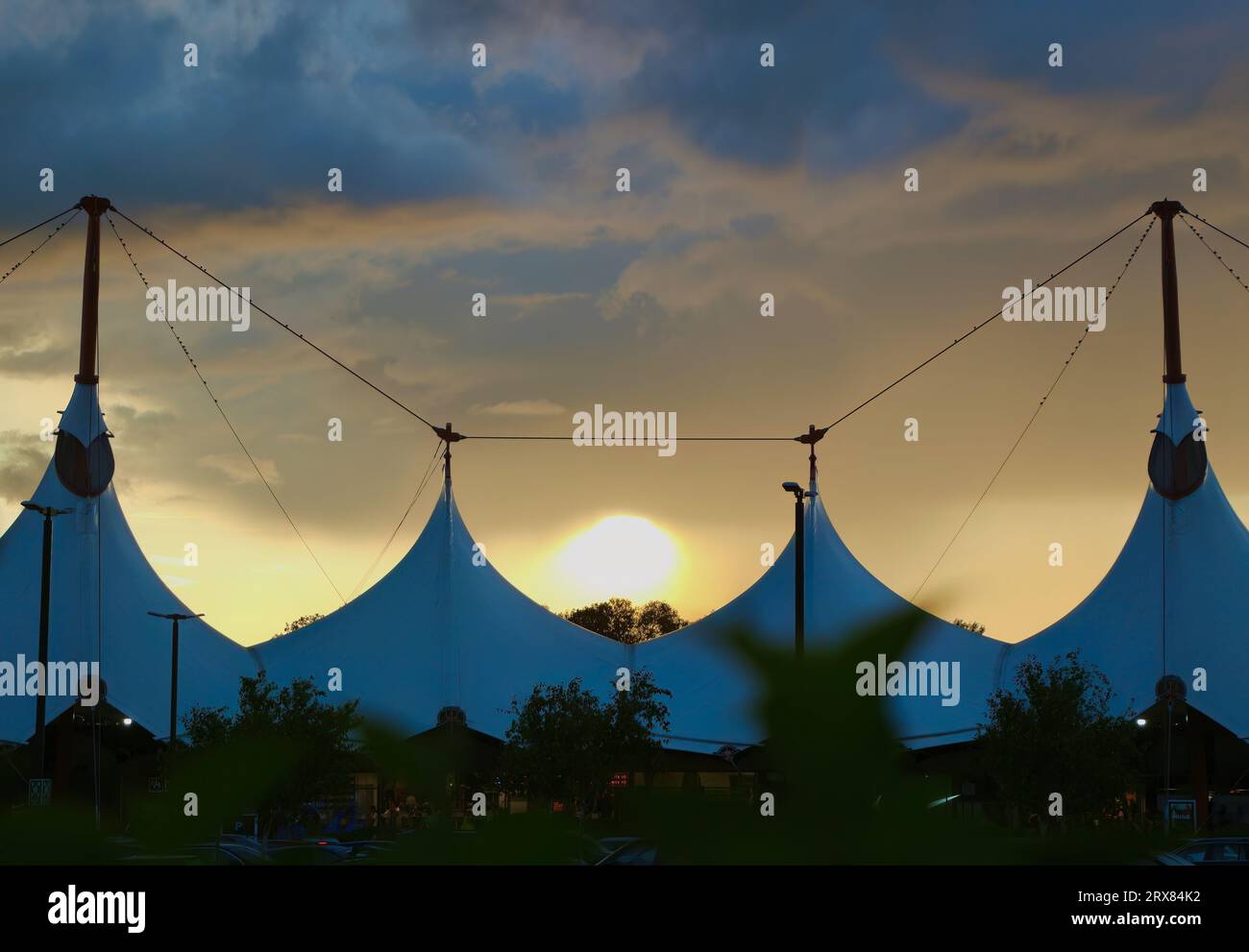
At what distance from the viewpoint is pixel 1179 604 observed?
38312 millimetres

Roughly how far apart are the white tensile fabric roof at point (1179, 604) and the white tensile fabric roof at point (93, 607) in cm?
2369

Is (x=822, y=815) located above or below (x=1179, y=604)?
below

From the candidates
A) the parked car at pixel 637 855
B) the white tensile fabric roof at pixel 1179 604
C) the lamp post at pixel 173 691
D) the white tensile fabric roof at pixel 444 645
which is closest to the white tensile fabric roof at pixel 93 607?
the lamp post at pixel 173 691

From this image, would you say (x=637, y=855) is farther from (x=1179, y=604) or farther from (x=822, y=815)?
(x=1179, y=604)

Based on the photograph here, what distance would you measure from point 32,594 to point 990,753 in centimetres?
2438

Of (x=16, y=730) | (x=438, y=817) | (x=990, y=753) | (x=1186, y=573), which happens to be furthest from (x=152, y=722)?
(x=438, y=817)

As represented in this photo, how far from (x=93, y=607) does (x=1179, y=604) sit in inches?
1113

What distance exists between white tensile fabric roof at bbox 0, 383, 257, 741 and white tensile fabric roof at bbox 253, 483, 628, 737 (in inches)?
125

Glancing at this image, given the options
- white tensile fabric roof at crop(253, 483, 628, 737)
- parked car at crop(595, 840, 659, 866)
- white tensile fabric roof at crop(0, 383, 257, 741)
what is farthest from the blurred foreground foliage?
white tensile fabric roof at crop(253, 483, 628, 737)

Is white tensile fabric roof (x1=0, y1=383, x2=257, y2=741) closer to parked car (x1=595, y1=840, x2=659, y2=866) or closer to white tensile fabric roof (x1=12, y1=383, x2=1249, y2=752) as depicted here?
white tensile fabric roof (x1=12, y1=383, x2=1249, y2=752)

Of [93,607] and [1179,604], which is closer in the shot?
[1179,604]

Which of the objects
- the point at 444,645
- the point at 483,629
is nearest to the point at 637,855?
the point at 444,645
